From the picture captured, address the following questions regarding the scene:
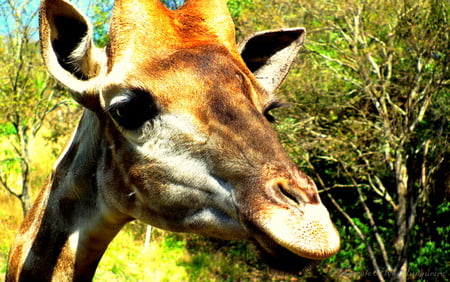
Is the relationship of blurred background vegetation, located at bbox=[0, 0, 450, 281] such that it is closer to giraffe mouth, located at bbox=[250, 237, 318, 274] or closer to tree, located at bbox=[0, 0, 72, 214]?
tree, located at bbox=[0, 0, 72, 214]

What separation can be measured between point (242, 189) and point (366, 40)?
328 inches

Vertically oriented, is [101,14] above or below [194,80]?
below

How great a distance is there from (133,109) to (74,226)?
3.05 ft

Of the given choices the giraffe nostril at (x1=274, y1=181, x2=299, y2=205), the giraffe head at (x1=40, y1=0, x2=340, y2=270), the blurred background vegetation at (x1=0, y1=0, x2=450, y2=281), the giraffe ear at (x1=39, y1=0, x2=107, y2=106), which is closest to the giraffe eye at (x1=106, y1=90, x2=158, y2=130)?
the giraffe head at (x1=40, y1=0, x2=340, y2=270)

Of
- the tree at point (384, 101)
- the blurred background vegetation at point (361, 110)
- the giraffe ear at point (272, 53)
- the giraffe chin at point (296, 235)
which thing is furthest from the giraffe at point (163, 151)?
the tree at point (384, 101)

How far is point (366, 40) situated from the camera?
31.4ft

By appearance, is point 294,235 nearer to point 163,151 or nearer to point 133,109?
point 163,151

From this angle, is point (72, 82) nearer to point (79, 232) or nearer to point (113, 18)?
point (113, 18)

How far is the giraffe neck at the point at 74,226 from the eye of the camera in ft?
9.22

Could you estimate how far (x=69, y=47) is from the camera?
2.67 m

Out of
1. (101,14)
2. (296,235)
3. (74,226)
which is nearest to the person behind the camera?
(296,235)

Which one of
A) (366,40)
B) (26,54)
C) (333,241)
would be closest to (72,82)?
(333,241)

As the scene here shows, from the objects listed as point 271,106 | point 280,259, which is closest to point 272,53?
point 271,106

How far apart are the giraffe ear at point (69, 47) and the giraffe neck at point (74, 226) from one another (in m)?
0.30
